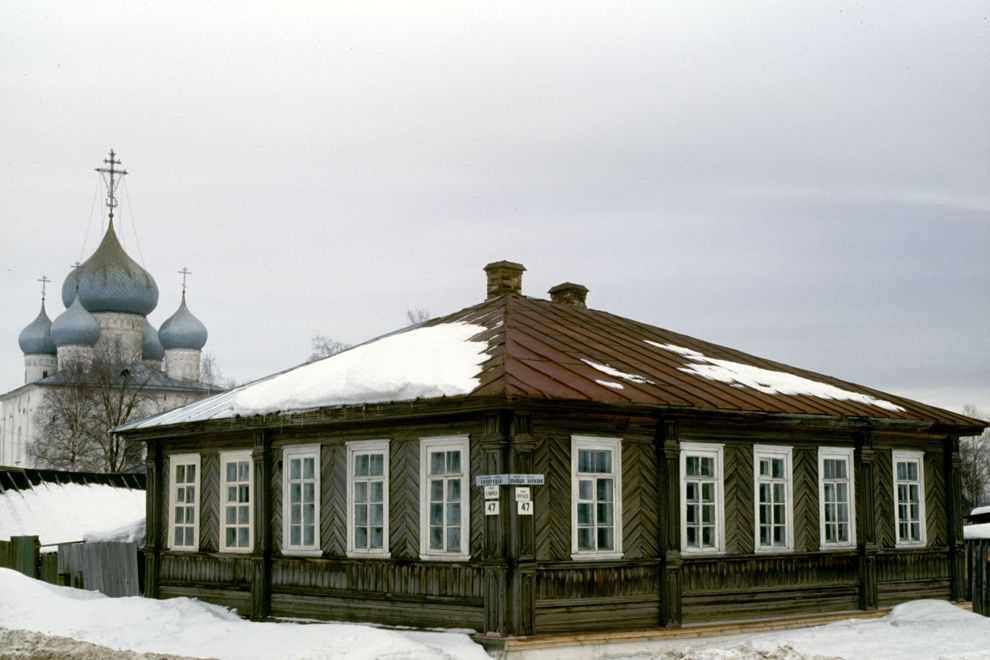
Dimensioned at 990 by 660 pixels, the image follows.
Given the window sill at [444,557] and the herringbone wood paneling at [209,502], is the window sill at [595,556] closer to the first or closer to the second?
the window sill at [444,557]

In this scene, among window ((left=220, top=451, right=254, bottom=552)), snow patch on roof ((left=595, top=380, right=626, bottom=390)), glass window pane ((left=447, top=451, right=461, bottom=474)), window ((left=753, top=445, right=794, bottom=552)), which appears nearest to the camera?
glass window pane ((left=447, top=451, right=461, bottom=474))

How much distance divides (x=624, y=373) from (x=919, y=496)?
634 centimetres

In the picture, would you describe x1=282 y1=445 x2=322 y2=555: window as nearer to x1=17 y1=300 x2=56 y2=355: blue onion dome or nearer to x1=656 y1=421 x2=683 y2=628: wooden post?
x1=656 y1=421 x2=683 y2=628: wooden post

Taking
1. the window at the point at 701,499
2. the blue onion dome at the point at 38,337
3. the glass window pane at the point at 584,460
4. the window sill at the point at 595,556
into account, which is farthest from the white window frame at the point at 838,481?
the blue onion dome at the point at 38,337

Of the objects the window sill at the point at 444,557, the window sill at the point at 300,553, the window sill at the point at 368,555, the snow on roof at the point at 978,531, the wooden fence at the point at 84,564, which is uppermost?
the window sill at the point at 444,557

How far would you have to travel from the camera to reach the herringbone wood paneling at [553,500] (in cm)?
1577

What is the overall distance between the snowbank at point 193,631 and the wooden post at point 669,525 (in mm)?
2954

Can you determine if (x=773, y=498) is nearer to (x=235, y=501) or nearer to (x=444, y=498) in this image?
(x=444, y=498)

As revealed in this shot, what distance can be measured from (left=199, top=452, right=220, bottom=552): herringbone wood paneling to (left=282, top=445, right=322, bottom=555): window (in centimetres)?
191

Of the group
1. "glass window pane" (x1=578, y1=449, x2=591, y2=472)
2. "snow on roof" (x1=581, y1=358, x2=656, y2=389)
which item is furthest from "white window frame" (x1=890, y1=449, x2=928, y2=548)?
"glass window pane" (x1=578, y1=449, x2=591, y2=472)

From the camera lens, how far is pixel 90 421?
67750 mm

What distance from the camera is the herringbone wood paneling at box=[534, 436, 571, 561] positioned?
51.8 feet

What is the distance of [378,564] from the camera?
56.0 ft

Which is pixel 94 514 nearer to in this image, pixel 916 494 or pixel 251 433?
pixel 251 433
